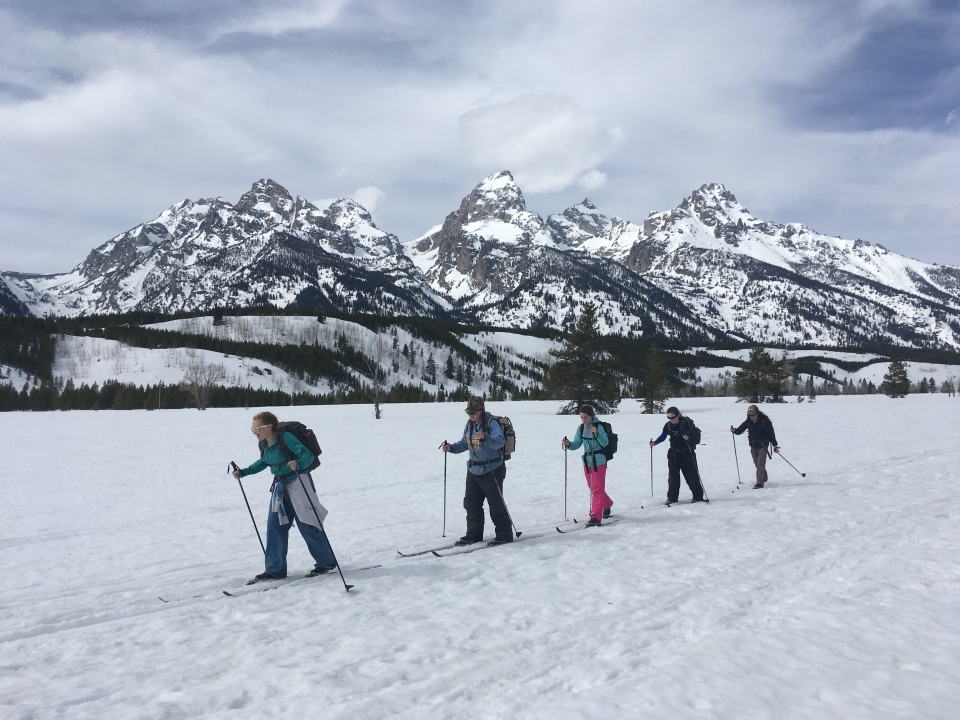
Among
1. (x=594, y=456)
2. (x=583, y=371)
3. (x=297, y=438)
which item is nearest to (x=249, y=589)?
(x=297, y=438)

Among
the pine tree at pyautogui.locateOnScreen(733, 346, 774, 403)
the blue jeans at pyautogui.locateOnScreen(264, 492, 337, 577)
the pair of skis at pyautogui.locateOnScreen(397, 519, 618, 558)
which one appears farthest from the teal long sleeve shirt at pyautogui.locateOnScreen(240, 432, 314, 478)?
the pine tree at pyautogui.locateOnScreen(733, 346, 774, 403)

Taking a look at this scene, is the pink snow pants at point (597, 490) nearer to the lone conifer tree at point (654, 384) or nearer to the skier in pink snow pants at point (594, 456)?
the skier in pink snow pants at point (594, 456)

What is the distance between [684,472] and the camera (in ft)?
45.1

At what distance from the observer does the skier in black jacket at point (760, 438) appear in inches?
606

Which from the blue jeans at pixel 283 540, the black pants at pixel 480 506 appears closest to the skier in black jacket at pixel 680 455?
the black pants at pixel 480 506

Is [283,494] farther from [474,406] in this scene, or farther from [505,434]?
[505,434]

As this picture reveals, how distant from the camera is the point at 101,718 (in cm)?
452

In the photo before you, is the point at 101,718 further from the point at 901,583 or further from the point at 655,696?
the point at 901,583

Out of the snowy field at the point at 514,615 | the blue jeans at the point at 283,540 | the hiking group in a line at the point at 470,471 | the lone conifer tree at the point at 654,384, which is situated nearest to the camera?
the snowy field at the point at 514,615

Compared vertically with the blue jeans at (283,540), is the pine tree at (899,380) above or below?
above

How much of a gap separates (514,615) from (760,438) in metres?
11.7

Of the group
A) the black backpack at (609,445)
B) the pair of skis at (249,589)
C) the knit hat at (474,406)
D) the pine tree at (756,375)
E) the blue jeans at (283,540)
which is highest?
the pine tree at (756,375)

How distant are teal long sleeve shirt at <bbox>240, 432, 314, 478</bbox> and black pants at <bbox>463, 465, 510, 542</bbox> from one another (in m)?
3.13

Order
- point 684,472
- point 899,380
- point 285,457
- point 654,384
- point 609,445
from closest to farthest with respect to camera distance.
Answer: point 285,457, point 609,445, point 684,472, point 654,384, point 899,380
